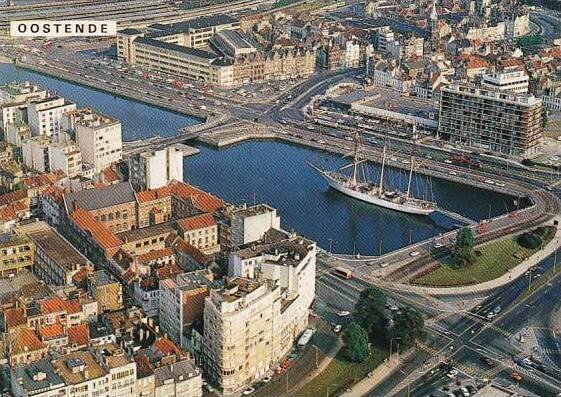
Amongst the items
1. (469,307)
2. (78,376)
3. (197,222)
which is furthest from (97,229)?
(469,307)

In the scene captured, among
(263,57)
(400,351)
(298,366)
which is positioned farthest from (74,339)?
(263,57)

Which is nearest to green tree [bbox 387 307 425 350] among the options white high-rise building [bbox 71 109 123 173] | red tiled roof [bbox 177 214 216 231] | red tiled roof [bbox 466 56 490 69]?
red tiled roof [bbox 177 214 216 231]

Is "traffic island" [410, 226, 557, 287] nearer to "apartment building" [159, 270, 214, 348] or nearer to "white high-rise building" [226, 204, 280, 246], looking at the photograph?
"white high-rise building" [226, 204, 280, 246]

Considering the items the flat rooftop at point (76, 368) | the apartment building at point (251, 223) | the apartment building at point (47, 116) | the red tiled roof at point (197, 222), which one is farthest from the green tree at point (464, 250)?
the apartment building at point (47, 116)

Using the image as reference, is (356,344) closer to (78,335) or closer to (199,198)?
(78,335)

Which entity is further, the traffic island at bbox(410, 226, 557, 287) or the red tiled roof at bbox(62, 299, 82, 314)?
the traffic island at bbox(410, 226, 557, 287)

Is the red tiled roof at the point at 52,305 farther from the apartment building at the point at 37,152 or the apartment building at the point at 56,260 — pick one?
the apartment building at the point at 37,152
